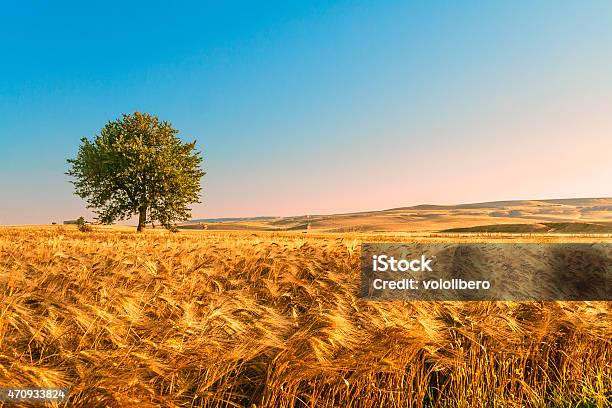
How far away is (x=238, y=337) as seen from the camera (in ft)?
8.90

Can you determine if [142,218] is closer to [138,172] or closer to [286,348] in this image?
[138,172]

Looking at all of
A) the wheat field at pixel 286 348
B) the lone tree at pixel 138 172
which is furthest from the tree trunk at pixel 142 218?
the wheat field at pixel 286 348

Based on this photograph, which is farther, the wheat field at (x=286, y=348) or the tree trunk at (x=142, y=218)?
the tree trunk at (x=142, y=218)

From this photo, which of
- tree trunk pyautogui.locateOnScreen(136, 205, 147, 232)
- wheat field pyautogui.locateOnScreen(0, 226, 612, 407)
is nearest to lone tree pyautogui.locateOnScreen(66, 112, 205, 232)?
tree trunk pyautogui.locateOnScreen(136, 205, 147, 232)

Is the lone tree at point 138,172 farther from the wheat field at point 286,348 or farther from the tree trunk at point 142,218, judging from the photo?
the wheat field at point 286,348

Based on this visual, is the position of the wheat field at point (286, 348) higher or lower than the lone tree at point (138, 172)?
lower

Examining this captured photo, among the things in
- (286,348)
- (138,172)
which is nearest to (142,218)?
(138,172)

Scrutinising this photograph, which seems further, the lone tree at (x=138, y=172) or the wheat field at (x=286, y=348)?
the lone tree at (x=138, y=172)

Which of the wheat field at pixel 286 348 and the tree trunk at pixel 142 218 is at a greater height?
the tree trunk at pixel 142 218

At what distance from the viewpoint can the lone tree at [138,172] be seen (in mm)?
32656

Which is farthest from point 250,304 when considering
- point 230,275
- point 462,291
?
point 462,291

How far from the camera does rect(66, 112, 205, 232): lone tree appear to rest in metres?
32.7

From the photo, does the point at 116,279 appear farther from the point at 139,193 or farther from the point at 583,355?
the point at 139,193

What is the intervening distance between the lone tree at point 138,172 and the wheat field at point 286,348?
29850 millimetres
